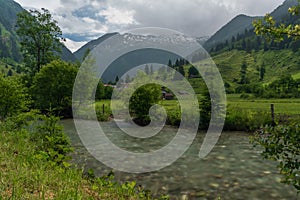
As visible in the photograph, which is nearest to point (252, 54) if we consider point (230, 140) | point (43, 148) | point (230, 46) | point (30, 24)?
point (230, 46)

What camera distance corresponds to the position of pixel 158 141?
1522 cm

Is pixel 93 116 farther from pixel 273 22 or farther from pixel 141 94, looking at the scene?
pixel 273 22

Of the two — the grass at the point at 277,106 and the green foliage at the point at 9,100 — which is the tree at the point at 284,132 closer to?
the green foliage at the point at 9,100

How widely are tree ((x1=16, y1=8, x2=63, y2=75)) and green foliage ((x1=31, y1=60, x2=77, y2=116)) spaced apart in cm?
880

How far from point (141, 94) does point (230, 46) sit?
15915 centimetres

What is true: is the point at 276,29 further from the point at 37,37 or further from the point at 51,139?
A: the point at 37,37

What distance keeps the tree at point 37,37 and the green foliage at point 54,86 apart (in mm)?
8800

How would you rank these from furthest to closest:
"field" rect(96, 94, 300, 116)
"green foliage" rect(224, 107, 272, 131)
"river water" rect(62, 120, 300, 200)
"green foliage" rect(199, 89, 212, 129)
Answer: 1. "field" rect(96, 94, 300, 116)
2. "green foliage" rect(199, 89, 212, 129)
3. "green foliage" rect(224, 107, 272, 131)
4. "river water" rect(62, 120, 300, 200)

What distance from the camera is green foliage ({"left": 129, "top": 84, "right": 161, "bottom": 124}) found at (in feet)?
78.1

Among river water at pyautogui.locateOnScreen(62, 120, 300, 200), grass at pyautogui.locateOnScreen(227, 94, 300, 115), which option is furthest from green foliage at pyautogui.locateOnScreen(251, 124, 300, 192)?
grass at pyautogui.locateOnScreen(227, 94, 300, 115)

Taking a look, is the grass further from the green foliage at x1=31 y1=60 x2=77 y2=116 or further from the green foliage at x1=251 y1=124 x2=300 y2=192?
the green foliage at x1=31 y1=60 x2=77 y2=116

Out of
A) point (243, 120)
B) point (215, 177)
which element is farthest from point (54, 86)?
point (215, 177)

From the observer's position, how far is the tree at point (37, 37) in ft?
122

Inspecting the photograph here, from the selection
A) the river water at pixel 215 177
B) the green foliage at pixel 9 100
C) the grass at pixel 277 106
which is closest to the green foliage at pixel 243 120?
the grass at pixel 277 106
